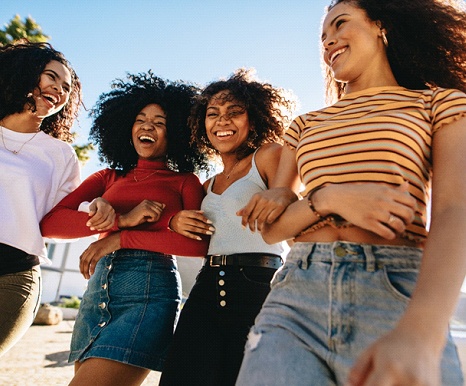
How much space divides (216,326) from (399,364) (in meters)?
1.41

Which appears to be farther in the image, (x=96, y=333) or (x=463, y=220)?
(x=96, y=333)

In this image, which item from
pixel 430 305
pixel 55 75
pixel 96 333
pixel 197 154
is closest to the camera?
pixel 430 305

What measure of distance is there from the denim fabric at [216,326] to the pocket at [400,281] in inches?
37.3

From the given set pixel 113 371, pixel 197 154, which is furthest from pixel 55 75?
pixel 113 371

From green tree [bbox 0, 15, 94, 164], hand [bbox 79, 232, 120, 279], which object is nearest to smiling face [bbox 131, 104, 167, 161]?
hand [bbox 79, 232, 120, 279]

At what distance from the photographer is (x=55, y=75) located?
3094 millimetres

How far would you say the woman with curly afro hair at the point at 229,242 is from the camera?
6.89ft

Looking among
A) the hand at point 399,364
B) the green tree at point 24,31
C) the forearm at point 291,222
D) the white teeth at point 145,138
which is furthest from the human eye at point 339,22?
the green tree at point 24,31

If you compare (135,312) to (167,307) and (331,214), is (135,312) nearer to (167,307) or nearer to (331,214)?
(167,307)

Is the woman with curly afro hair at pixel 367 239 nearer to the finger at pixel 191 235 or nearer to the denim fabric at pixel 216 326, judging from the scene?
the denim fabric at pixel 216 326

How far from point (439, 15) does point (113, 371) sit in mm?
2202

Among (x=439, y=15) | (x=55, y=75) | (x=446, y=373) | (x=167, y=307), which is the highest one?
(x=439, y=15)

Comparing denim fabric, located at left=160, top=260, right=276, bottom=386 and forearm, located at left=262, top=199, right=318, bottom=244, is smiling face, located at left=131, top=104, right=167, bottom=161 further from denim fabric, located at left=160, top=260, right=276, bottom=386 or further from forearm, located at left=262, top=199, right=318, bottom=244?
forearm, located at left=262, top=199, right=318, bottom=244

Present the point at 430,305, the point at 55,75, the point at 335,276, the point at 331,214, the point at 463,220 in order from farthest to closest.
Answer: the point at 55,75 → the point at 331,214 → the point at 335,276 → the point at 463,220 → the point at 430,305
